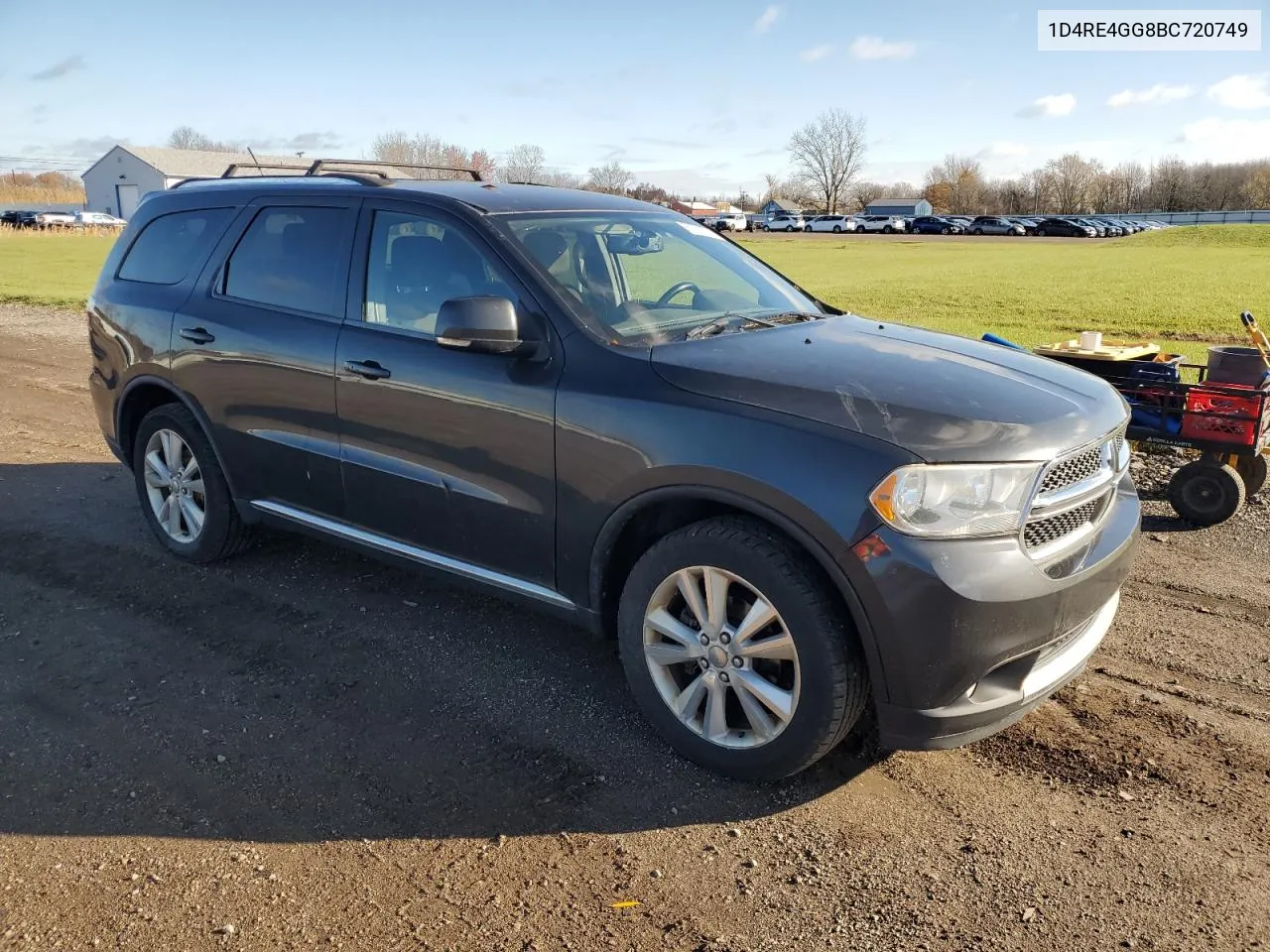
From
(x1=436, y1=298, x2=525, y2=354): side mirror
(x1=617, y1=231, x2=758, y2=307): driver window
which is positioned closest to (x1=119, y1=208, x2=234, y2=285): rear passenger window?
(x1=436, y1=298, x2=525, y2=354): side mirror

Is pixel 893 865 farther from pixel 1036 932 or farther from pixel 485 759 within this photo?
pixel 485 759

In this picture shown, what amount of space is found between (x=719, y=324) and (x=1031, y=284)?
22617 mm

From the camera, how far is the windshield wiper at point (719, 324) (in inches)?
152

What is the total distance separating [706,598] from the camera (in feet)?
10.9

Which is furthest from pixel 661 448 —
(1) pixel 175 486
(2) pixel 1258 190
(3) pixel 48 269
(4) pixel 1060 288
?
(2) pixel 1258 190

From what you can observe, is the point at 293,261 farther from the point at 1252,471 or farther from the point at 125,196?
the point at 125,196

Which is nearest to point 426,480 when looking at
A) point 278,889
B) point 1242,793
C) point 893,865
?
point 278,889

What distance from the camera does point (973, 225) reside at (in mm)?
70188

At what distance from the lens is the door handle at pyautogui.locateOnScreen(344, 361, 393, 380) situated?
13.5 feet

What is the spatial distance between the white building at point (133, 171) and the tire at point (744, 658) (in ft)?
321

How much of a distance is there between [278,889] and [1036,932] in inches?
82.0

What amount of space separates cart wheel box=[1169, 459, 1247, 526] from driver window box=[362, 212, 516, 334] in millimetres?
4344

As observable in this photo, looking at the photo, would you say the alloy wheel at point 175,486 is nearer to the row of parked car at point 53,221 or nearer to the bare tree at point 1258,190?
the row of parked car at point 53,221

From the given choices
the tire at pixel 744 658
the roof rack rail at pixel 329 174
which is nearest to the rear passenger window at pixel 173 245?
the roof rack rail at pixel 329 174
